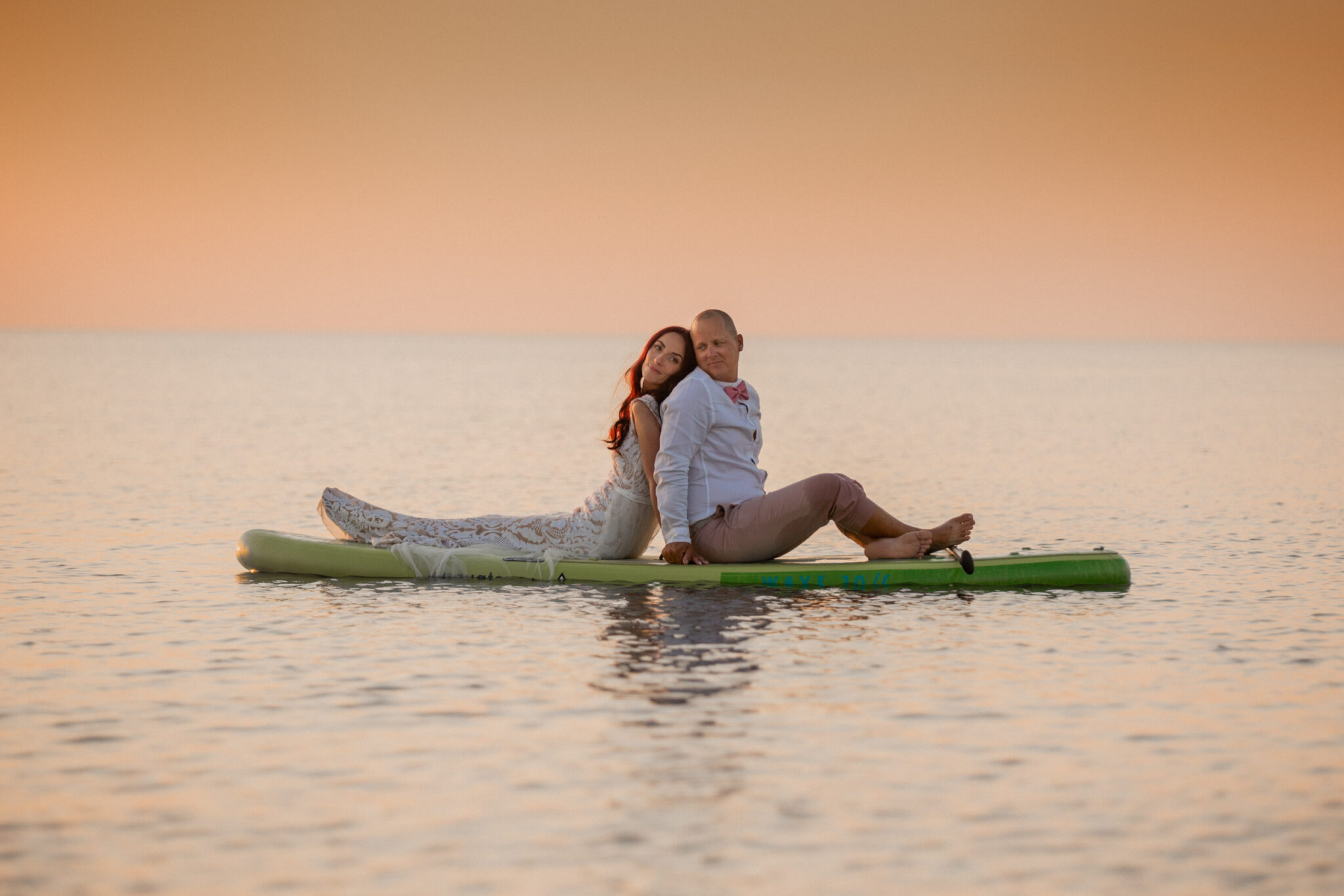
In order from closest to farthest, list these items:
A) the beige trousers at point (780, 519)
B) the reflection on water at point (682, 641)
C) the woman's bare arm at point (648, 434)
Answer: the reflection on water at point (682, 641) → the beige trousers at point (780, 519) → the woman's bare arm at point (648, 434)

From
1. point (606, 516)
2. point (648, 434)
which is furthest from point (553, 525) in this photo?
point (648, 434)

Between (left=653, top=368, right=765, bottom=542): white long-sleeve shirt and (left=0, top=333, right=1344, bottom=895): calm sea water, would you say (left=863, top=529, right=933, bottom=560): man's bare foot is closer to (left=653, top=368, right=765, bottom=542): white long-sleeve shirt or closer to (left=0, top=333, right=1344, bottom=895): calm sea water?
(left=0, top=333, right=1344, bottom=895): calm sea water

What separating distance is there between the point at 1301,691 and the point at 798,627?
2524 millimetres

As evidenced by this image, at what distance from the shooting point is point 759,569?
902cm

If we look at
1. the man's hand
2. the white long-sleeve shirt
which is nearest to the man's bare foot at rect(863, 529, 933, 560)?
the white long-sleeve shirt

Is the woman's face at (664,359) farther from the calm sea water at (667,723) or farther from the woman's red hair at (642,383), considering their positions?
the calm sea water at (667,723)

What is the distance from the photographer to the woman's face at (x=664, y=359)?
919 cm

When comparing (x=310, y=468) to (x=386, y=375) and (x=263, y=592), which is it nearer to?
(x=263, y=592)

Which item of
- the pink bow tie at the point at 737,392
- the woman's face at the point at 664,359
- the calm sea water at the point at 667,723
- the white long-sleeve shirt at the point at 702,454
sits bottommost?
the calm sea water at the point at 667,723

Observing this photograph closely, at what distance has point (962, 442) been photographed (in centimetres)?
2470

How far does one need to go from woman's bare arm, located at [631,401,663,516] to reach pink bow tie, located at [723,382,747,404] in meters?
0.46

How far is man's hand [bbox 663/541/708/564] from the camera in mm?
9008

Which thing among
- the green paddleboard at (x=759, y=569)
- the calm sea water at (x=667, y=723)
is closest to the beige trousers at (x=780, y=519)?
the green paddleboard at (x=759, y=569)

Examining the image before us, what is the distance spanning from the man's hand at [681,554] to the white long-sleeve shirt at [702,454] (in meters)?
0.04
